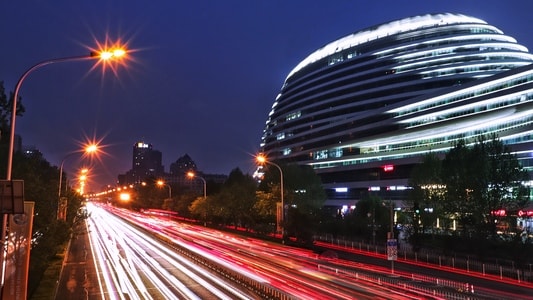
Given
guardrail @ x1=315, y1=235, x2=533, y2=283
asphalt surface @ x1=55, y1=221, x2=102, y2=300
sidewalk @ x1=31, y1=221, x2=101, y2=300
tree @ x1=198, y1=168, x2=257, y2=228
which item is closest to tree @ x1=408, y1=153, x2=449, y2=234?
guardrail @ x1=315, y1=235, x2=533, y2=283

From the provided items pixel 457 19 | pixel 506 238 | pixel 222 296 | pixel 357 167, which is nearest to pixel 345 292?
pixel 222 296

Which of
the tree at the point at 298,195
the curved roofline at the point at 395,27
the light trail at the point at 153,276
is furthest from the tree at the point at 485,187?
the curved roofline at the point at 395,27

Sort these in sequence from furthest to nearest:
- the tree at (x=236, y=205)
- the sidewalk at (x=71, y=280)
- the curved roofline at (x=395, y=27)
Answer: the curved roofline at (x=395, y=27)
the tree at (x=236, y=205)
the sidewalk at (x=71, y=280)

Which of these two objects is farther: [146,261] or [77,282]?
[146,261]

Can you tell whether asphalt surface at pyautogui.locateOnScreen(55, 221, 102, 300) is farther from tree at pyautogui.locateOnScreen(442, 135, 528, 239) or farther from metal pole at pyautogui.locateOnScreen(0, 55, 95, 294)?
tree at pyautogui.locateOnScreen(442, 135, 528, 239)

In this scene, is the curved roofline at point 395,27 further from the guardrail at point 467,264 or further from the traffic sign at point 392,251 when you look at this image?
the traffic sign at point 392,251

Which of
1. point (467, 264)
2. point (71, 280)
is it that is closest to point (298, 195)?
point (467, 264)

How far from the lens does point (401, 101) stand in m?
104

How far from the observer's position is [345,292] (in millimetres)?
20359

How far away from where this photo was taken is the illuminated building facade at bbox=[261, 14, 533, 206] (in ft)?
269

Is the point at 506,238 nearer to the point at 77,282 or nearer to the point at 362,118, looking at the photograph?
the point at 77,282

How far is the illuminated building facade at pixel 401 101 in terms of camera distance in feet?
269

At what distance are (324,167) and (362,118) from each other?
15433mm

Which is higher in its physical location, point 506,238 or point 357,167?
point 357,167
